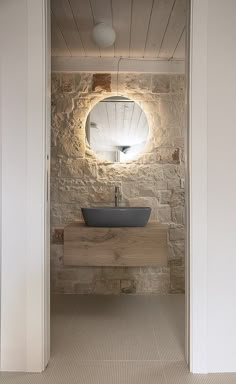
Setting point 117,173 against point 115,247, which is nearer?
point 115,247

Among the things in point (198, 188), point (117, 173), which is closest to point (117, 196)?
point (117, 173)

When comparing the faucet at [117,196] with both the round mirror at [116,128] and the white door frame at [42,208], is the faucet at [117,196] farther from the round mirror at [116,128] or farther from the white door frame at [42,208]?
the white door frame at [42,208]

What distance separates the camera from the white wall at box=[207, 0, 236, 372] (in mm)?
2102

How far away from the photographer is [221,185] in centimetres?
211

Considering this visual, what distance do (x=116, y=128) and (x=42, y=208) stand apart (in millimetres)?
1798

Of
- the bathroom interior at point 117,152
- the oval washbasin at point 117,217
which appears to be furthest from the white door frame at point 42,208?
the bathroom interior at point 117,152

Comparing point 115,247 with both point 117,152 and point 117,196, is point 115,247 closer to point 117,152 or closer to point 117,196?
point 117,196

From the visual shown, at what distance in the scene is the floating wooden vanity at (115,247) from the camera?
274 cm

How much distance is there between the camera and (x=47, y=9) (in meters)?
2.18

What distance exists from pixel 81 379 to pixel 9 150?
1.39 meters

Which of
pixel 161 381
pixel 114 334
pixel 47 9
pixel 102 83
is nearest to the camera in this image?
pixel 161 381

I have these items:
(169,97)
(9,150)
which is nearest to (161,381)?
(9,150)

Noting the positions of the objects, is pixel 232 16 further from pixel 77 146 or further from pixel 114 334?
pixel 114 334

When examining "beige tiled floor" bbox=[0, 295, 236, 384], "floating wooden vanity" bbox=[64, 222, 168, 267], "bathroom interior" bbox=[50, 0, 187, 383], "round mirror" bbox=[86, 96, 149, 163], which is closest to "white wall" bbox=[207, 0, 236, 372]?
"beige tiled floor" bbox=[0, 295, 236, 384]
